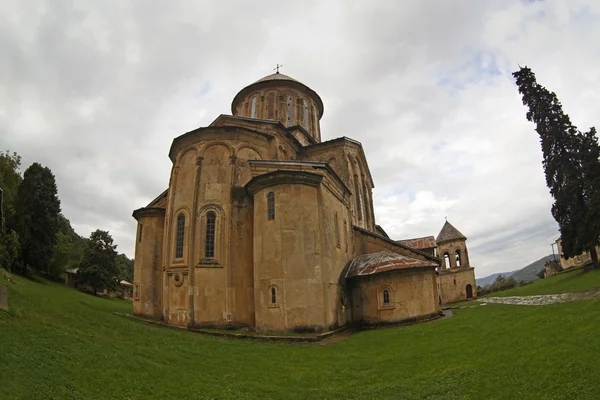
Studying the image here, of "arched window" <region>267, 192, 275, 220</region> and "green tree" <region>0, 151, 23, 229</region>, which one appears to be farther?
"green tree" <region>0, 151, 23, 229</region>

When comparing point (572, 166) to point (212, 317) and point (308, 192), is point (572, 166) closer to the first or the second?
point (308, 192)

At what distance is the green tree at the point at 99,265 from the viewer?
38.7 m

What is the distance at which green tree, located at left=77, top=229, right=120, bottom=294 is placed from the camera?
38.7m

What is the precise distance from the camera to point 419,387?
7590mm

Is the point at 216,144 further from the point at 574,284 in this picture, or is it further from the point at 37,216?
the point at 37,216

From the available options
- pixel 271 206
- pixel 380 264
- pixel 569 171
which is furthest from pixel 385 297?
pixel 569 171

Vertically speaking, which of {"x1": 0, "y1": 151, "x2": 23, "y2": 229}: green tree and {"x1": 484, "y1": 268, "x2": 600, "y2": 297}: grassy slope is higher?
{"x1": 0, "y1": 151, "x2": 23, "y2": 229}: green tree

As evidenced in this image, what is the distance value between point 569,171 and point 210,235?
2288cm

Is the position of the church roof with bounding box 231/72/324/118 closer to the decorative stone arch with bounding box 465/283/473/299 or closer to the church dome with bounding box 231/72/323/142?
the church dome with bounding box 231/72/323/142

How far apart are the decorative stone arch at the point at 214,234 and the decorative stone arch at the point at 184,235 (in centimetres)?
62

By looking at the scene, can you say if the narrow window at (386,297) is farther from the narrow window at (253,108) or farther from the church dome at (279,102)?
the narrow window at (253,108)

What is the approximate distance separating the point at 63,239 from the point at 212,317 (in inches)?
1258

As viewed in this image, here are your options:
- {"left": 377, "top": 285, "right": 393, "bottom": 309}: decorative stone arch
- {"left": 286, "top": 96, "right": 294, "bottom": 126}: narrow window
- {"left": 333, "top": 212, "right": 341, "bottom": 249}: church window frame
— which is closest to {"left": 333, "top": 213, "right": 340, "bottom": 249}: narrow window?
{"left": 333, "top": 212, "right": 341, "bottom": 249}: church window frame

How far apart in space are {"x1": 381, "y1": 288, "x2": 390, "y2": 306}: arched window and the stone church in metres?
0.05
